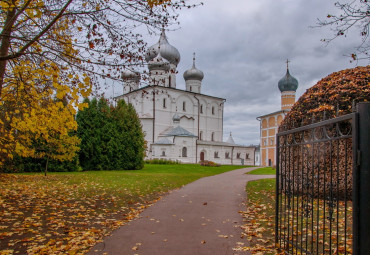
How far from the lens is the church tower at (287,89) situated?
49.1 m

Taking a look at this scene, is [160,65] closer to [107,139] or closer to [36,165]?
[36,165]

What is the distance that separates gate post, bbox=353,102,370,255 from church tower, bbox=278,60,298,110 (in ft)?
158

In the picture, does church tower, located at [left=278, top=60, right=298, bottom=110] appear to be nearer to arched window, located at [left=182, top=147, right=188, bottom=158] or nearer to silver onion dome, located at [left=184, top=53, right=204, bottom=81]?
silver onion dome, located at [left=184, top=53, right=204, bottom=81]

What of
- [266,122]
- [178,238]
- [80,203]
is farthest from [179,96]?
[178,238]

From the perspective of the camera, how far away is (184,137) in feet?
134

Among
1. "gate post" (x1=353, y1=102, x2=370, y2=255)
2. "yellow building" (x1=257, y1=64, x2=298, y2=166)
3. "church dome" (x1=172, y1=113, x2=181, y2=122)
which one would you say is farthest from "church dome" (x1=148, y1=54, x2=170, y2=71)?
"yellow building" (x1=257, y1=64, x2=298, y2=166)

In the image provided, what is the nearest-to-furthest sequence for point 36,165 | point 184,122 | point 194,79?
point 36,165 → point 184,122 → point 194,79

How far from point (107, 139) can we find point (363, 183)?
933 inches

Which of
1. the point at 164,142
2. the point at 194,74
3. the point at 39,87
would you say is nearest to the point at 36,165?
the point at 39,87

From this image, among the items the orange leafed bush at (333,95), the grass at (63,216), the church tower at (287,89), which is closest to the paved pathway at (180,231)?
the grass at (63,216)

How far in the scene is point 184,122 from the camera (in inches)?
1890

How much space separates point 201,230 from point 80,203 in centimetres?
419

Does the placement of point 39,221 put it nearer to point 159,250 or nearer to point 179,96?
point 159,250

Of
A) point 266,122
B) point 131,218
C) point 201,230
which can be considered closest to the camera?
point 201,230
